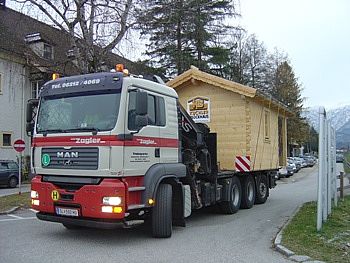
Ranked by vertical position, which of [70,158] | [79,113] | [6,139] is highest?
[79,113]

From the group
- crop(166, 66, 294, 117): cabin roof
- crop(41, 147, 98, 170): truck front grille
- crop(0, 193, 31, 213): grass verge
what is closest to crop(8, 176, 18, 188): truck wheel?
crop(0, 193, 31, 213): grass verge

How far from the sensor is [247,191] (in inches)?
558

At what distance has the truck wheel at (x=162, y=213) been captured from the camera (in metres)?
8.67

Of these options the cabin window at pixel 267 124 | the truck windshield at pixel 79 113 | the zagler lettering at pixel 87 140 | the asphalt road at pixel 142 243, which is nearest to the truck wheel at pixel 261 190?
the cabin window at pixel 267 124

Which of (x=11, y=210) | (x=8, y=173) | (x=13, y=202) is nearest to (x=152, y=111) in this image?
(x=11, y=210)

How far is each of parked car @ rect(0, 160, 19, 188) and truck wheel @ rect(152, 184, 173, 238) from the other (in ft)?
59.8

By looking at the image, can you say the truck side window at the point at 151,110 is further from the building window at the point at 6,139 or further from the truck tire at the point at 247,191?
the building window at the point at 6,139

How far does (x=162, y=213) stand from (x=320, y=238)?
120 inches

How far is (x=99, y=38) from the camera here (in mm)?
19469

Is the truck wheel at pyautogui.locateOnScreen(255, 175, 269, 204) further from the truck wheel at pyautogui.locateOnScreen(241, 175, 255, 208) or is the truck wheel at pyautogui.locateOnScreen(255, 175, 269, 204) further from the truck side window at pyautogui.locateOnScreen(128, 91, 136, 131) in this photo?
the truck side window at pyautogui.locateOnScreen(128, 91, 136, 131)

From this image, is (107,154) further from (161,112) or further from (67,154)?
(161,112)

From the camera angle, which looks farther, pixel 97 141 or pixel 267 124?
pixel 267 124

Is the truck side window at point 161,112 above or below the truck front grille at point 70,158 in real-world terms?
above

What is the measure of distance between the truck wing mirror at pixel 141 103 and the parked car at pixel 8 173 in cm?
1880
